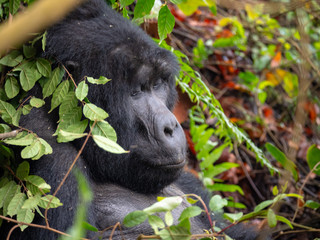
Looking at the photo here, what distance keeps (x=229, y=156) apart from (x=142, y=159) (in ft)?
6.75

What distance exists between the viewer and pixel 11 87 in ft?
7.39

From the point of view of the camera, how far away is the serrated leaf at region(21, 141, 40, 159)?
1935 mm

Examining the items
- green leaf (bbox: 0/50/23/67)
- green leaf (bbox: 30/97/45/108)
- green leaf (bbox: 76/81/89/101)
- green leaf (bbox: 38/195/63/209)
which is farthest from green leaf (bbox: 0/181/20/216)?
green leaf (bbox: 0/50/23/67)

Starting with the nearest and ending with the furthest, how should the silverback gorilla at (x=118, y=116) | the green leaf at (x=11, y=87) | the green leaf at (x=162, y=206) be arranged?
the green leaf at (x=162, y=206) < the green leaf at (x=11, y=87) < the silverback gorilla at (x=118, y=116)

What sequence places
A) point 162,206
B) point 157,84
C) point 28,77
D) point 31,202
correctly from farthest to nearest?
point 157,84, point 28,77, point 31,202, point 162,206

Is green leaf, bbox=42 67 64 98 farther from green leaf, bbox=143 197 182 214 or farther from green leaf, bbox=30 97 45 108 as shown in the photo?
green leaf, bbox=143 197 182 214

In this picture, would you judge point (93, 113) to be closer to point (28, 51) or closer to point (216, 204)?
point (28, 51)

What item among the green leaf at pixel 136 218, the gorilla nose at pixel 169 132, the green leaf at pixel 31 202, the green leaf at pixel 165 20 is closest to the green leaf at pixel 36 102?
the green leaf at pixel 31 202

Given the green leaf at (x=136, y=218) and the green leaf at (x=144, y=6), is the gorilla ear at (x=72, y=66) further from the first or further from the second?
the green leaf at (x=136, y=218)

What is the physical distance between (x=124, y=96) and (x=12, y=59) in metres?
0.62

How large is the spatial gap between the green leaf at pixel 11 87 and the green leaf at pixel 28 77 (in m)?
0.05

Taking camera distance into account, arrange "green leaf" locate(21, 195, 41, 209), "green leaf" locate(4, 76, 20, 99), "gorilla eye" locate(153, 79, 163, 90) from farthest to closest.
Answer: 1. "gorilla eye" locate(153, 79, 163, 90)
2. "green leaf" locate(4, 76, 20, 99)
3. "green leaf" locate(21, 195, 41, 209)

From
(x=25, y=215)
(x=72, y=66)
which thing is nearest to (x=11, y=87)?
(x=72, y=66)

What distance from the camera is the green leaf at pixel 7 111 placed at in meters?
2.14
